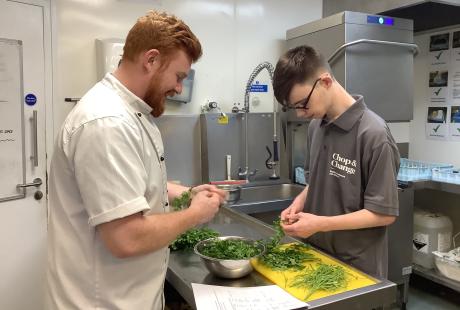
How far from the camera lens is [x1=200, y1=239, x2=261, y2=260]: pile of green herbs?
1.26 meters

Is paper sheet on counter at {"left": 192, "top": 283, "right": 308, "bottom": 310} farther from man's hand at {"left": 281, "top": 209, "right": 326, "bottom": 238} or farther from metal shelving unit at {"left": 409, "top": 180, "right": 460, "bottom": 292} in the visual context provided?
metal shelving unit at {"left": 409, "top": 180, "right": 460, "bottom": 292}

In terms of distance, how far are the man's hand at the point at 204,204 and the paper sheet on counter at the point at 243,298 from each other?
0.20 m

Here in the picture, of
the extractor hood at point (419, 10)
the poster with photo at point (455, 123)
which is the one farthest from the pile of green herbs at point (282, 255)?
the poster with photo at point (455, 123)

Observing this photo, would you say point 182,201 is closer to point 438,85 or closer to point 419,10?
point 419,10

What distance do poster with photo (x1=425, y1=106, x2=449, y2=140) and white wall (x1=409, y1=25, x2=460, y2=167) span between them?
4 cm

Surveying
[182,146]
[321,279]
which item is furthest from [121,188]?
[182,146]

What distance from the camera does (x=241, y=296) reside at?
1.09m

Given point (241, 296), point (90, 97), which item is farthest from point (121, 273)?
point (90, 97)

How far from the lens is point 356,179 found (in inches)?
54.8

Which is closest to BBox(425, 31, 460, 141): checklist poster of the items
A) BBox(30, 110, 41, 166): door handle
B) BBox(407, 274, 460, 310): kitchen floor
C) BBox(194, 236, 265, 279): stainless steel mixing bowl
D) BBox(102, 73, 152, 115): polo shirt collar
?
BBox(407, 274, 460, 310): kitchen floor

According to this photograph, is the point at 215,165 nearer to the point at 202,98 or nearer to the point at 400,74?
the point at 202,98

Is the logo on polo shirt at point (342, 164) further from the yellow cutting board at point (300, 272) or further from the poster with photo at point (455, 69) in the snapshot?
the poster with photo at point (455, 69)

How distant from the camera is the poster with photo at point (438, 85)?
2875 mm

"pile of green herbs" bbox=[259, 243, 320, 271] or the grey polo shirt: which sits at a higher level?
the grey polo shirt
